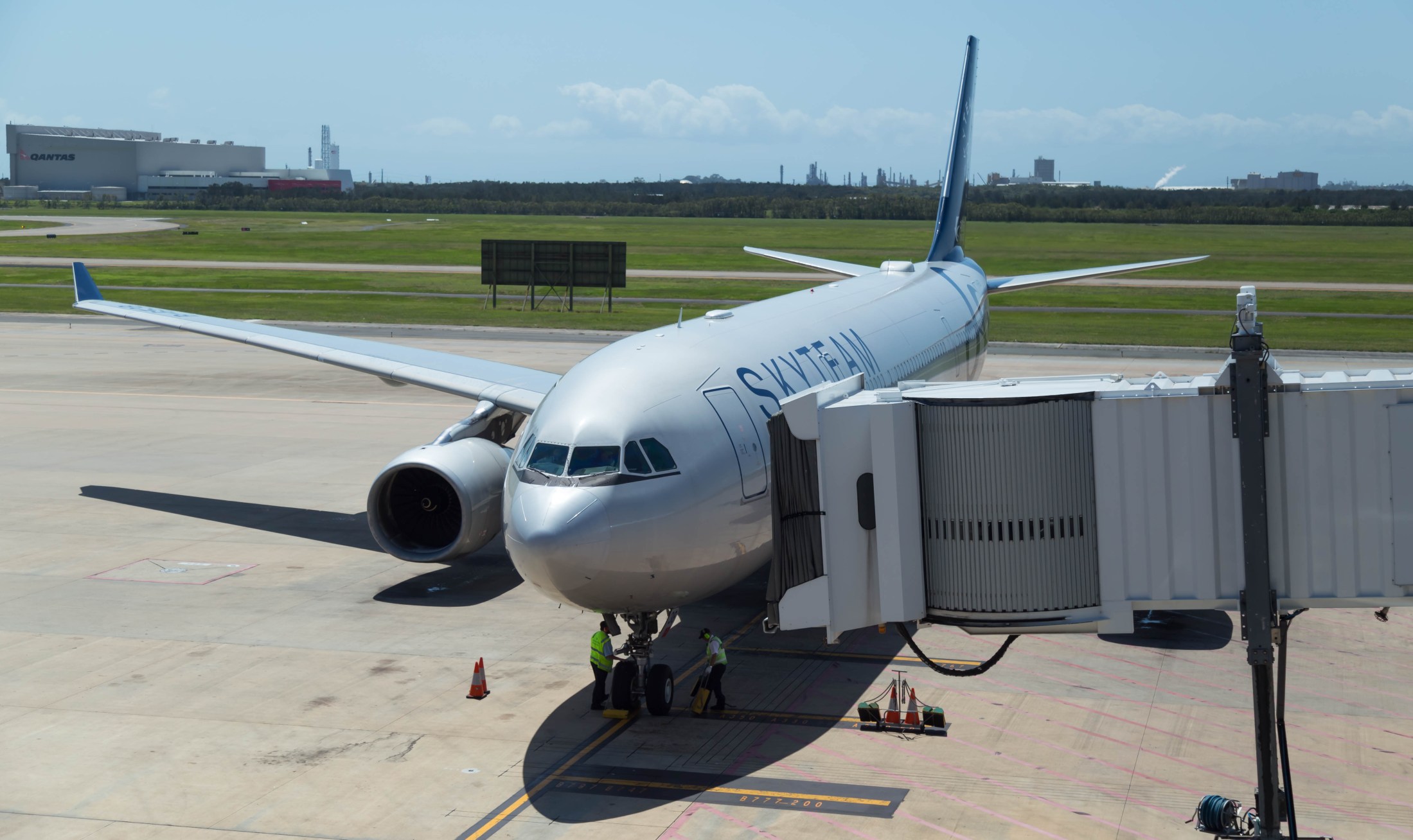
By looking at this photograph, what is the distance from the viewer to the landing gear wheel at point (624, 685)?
53.2 feet

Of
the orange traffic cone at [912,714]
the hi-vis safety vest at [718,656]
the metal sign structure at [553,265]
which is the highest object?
the metal sign structure at [553,265]

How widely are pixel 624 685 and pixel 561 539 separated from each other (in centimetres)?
276

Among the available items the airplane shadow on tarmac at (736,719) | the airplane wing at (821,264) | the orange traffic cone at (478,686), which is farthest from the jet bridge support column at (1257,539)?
the airplane wing at (821,264)

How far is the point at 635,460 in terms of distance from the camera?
1510cm

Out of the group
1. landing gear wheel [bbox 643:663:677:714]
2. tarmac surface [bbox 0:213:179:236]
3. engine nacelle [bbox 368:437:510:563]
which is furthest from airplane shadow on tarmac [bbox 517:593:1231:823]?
tarmac surface [bbox 0:213:179:236]

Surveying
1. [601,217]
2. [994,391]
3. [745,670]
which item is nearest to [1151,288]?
[745,670]

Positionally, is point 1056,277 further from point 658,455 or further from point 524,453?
point 524,453

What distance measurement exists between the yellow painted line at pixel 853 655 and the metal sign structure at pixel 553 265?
168 ft

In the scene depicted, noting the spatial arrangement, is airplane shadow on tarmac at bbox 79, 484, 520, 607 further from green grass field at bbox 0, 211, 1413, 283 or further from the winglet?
green grass field at bbox 0, 211, 1413, 283

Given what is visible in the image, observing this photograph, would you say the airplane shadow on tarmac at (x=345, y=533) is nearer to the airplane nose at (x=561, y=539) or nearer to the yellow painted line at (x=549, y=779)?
the yellow painted line at (x=549, y=779)

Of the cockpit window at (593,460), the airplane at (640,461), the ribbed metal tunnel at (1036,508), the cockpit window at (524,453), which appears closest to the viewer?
the ribbed metal tunnel at (1036,508)

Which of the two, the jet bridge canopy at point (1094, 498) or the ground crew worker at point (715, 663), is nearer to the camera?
the jet bridge canopy at point (1094, 498)

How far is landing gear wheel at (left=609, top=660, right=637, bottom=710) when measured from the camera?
53.2 feet

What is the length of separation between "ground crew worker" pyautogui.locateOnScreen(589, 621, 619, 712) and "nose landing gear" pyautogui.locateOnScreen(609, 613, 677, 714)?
131mm
